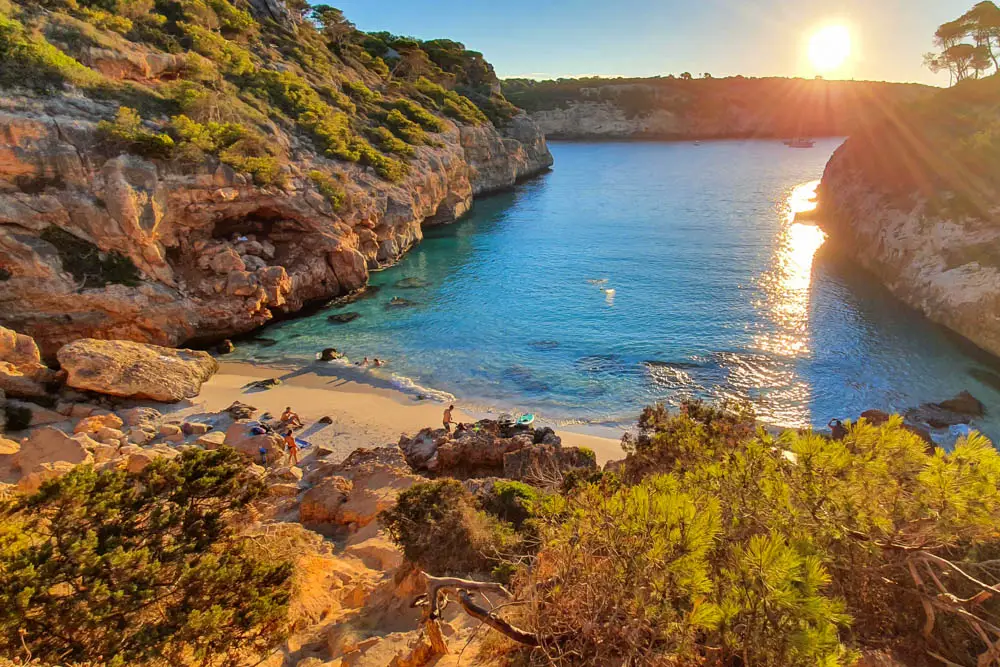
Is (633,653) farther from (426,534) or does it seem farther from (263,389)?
(263,389)

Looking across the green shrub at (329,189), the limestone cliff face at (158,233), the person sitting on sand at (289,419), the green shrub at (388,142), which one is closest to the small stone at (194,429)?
the person sitting on sand at (289,419)

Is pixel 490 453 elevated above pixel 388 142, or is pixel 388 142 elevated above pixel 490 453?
pixel 388 142

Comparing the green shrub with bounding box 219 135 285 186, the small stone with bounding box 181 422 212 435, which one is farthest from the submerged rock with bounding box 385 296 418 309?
the small stone with bounding box 181 422 212 435

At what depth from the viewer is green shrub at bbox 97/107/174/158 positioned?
2220 centimetres

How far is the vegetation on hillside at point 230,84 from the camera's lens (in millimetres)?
23359

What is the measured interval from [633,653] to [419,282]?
31112mm

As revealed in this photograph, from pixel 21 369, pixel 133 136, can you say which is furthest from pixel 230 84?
pixel 21 369

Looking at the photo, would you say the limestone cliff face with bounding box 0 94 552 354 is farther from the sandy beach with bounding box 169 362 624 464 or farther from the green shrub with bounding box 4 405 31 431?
the green shrub with bounding box 4 405 31 431

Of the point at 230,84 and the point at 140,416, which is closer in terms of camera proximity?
the point at 140,416

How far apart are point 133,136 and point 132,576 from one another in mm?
23891

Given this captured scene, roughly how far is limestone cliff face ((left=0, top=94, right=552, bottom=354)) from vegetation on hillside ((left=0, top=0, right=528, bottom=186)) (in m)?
1.14

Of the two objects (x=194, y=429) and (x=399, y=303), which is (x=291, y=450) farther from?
(x=399, y=303)

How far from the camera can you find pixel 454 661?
Result: 20.1ft

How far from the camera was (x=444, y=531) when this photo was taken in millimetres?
9180
